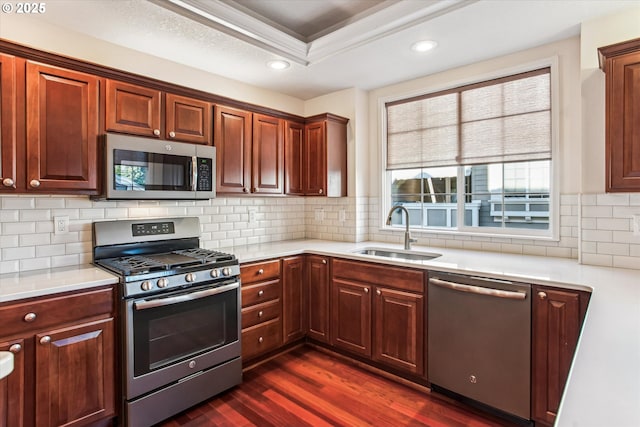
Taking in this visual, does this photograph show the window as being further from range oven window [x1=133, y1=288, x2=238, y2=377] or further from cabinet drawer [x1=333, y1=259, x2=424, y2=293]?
range oven window [x1=133, y1=288, x2=238, y2=377]

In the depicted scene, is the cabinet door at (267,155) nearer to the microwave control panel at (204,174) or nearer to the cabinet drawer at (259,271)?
the microwave control panel at (204,174)

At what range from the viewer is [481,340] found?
214cm

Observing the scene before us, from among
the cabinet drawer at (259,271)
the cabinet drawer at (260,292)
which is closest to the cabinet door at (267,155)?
the cabinet drawer at (259,271)

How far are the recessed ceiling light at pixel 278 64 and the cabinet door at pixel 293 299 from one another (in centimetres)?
165

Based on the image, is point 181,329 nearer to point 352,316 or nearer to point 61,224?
point 61,224

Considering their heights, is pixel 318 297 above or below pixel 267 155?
below

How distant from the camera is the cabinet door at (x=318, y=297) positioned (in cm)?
300

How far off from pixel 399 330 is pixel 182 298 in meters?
1.53

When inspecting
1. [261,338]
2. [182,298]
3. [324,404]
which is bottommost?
[324,404]

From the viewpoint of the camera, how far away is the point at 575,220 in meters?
2.46

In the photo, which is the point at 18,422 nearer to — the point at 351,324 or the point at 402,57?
the point at 351,324

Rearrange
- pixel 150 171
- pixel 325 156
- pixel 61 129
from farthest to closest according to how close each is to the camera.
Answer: pixel 325 156
pixel 150 171
pixel 61 129

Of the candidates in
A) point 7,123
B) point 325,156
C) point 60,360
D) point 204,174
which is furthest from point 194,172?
point 60,360

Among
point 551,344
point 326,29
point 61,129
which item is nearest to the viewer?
point 551,344
